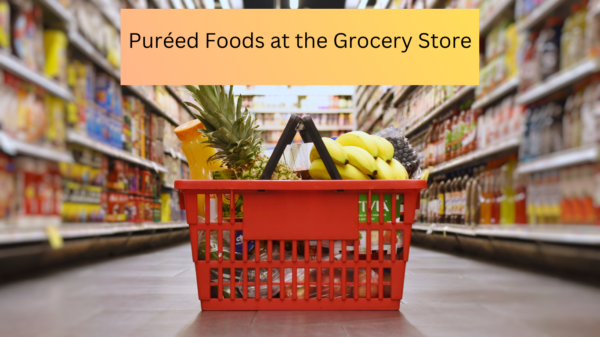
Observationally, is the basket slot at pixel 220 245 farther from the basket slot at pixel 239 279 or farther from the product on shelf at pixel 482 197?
the product on shelf at pixel 482 197

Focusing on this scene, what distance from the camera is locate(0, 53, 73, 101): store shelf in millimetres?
1424

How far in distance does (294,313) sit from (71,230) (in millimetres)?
1313

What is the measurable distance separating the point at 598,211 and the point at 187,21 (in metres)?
1.49

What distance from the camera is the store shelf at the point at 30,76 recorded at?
1424 millimetres

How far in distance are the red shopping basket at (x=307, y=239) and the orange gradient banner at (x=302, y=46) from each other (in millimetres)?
516

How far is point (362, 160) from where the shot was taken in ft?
3.83

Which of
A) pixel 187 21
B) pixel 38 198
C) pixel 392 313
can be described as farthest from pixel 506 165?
pixel 38 198

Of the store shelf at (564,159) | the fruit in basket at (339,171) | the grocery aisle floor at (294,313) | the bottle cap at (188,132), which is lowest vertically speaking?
the grocery aisle floor at (294,313)

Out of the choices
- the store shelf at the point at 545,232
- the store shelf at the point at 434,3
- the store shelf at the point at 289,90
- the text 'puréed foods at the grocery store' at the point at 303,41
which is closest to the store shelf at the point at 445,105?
the store shelf at the point at 434,3

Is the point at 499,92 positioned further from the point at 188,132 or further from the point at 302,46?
the point at 188,132

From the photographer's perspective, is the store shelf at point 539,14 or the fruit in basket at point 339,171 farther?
the store shelf at point 539,14

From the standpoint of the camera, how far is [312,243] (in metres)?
1.13

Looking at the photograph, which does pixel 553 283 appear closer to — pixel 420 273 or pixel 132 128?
pixel 420 273

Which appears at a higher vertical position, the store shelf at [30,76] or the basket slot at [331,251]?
the store shelf at [30,76]
